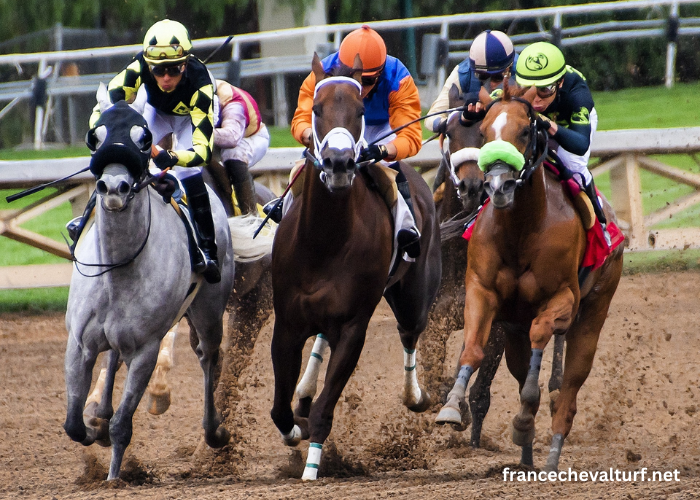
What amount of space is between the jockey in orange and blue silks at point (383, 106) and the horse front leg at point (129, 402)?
129 cm

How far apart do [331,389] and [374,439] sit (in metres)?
1.22

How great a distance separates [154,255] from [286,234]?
657mm

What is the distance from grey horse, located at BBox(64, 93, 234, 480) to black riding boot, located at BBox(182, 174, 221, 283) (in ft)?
1.07

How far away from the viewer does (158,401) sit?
6.36 m

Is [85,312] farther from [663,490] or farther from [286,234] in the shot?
[663,490]

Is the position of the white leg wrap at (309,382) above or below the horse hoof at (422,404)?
above

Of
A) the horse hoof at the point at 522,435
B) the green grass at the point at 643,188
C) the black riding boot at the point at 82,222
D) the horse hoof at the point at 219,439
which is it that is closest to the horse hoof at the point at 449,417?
the horse hoof at the point at 522,435

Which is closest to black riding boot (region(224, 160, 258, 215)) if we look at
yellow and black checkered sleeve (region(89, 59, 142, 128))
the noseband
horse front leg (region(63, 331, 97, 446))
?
yellow and black checkered sleeve (region(89, 59, 142, 128))

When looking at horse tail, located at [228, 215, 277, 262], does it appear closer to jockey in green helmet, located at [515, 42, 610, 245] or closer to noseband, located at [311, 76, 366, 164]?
noseband, located at [311, 76, 366, 164]

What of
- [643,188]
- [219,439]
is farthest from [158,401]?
[643,188]

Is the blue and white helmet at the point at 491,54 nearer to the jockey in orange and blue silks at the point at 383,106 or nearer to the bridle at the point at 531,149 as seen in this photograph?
the jockey in orange and blue silks at the point at 383,106

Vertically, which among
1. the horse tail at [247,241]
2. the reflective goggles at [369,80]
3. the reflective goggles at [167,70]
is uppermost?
the reflective goggles at [167,70]

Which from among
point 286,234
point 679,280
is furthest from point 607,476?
point 679,280

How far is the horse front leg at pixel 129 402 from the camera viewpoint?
5.04 metres
